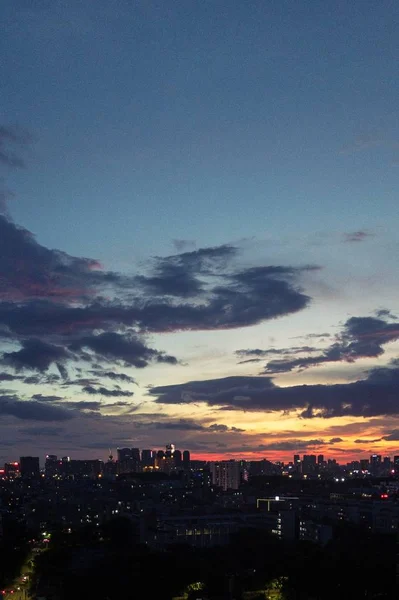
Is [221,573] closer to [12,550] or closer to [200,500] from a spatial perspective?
[12,550]

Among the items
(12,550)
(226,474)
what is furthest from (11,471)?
(12,550)

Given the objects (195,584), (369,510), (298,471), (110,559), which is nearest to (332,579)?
(195,584)

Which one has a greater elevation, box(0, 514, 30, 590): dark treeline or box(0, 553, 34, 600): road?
box(0, 514, 30, 590): dark treeline

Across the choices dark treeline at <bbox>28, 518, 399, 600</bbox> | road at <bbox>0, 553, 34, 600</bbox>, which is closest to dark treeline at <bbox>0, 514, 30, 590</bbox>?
road at <bbox>0, 553, 34, 600</bbox>

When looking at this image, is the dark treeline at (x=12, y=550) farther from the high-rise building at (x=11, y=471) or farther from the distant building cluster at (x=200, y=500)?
the high-rise building at (x=11, y=471)

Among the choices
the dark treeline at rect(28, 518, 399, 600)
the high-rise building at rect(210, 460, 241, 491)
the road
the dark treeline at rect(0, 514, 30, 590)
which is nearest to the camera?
the dark treeline at rect(28, 518, 399, 600)

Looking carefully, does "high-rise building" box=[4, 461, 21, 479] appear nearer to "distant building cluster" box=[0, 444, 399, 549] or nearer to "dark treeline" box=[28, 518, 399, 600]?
"distant building cluster" box=[0, 444, 399, 549]
